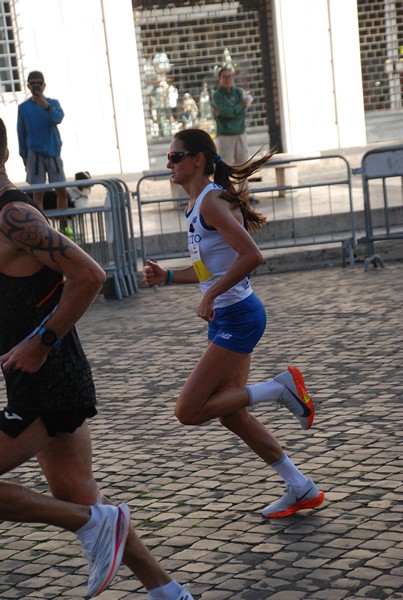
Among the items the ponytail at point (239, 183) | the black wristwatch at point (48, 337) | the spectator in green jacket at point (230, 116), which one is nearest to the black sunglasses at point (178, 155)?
the ponytail at point (239, 183)

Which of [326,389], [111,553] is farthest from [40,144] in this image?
[111,553]

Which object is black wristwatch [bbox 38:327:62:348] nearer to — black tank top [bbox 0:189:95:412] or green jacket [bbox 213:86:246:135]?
black tank top [bbox 0:189:95:412]

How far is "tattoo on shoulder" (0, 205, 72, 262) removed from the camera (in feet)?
12.9

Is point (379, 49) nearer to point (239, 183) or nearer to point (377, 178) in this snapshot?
point (377, 178)

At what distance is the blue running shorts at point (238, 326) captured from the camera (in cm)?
532

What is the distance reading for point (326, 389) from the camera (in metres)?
7.70

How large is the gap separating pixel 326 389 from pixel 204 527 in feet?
8.79

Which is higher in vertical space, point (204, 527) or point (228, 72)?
point (228, 72)

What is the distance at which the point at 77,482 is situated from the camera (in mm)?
4074

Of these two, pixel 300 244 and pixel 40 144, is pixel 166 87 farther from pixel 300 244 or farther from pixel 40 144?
pixel 300 244

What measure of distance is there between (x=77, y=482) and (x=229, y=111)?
14.6 m

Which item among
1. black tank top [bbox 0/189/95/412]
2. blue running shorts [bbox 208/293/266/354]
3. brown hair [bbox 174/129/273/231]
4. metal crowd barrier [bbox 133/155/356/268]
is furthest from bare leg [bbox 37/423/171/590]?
metal crowd barrier [bbox 133/155/356/268]

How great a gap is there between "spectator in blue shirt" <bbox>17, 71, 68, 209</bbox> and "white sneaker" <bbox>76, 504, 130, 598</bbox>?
12115 millimetres

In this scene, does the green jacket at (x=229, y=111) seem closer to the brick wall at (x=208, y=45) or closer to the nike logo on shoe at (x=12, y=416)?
the brick wall at (x=208, y=45)
